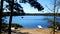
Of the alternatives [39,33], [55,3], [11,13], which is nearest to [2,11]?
[11,13]

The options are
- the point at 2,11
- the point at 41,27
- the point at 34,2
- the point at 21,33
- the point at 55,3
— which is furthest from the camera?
the point at 41,27

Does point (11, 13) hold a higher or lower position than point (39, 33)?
higher

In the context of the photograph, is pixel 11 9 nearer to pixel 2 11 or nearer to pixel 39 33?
pixel 2 11

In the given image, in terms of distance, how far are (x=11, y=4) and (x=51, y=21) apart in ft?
11.8

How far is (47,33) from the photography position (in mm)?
17344

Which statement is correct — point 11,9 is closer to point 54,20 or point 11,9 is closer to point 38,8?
point 38,8

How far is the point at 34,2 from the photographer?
11.3 meters

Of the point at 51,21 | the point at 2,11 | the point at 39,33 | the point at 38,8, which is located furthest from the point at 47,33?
the point at 2,11

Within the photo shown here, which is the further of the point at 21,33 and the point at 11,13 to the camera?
the point at 21,33

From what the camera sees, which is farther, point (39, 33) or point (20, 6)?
point (39, 33)

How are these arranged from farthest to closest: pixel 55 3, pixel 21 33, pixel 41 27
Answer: pixel 41 27 → pixel 21 33 → pixel 55 3

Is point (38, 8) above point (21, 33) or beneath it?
above

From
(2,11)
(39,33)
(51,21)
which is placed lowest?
(39,33)

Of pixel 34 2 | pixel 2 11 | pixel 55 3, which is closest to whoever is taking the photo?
pixel 2 11
